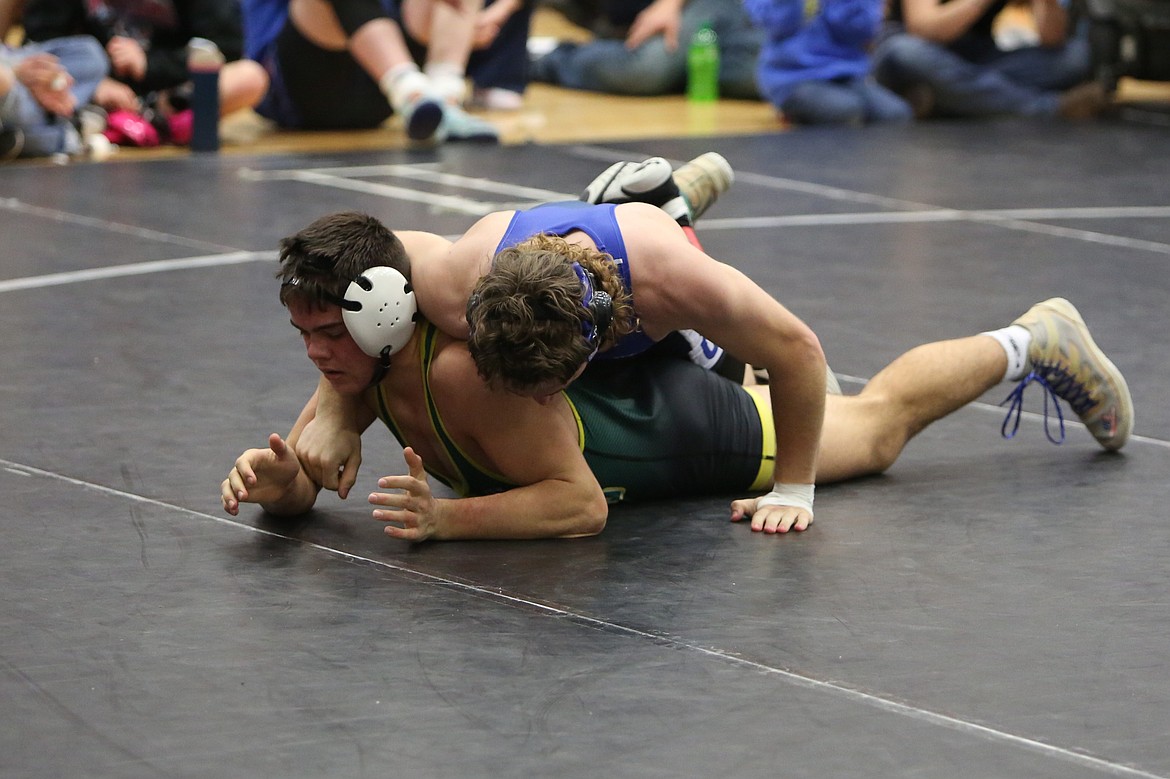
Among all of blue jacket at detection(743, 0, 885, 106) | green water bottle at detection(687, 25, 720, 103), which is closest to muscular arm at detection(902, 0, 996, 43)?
blue jacket at detection(743, 0, 885, 106)

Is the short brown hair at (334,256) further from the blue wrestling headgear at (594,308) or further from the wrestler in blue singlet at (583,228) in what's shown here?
the blue wrestling headgear at (594,308)

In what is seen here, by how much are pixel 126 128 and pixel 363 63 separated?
1.07 meters

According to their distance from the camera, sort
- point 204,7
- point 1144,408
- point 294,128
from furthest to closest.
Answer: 1. point 294,128
2. point 204,7
3. point 1144,408

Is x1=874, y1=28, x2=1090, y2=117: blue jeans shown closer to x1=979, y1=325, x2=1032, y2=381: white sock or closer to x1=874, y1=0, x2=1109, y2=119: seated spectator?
x1=874, y1=0, x2=1109, y2=119: seated spectator

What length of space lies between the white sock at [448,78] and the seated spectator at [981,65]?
96.7 inches

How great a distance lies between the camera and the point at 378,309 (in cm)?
291

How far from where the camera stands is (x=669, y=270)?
296cm

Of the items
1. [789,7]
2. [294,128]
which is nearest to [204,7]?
[294,128]

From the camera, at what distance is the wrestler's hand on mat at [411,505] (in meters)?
2.86

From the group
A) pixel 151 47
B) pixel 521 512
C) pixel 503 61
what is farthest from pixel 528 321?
pixel 503 61

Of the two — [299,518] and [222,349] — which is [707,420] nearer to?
[299,518]

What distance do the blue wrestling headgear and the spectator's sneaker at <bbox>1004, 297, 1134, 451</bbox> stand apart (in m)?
1.21

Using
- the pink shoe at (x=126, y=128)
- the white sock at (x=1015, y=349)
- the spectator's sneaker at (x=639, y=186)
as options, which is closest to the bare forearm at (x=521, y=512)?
the spectator's sneaker at (x=639, y=186)

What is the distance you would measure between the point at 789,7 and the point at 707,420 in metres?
5.59
